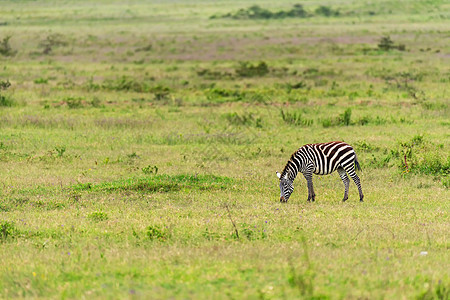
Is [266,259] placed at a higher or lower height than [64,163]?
higher

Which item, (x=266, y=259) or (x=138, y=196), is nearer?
(x=266, y=259)

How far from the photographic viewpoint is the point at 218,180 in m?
15.0

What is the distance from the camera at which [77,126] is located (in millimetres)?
22375

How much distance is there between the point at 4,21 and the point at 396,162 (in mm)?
88968

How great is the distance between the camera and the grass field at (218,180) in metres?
7.68

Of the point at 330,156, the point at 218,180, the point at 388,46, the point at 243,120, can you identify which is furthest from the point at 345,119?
the point at 388,46

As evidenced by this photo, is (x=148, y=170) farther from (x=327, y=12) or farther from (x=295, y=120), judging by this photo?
(x=327, y=12)

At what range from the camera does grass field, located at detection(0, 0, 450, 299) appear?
7.68 m

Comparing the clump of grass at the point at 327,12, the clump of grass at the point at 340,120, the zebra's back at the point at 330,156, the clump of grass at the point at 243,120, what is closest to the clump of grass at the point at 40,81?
the clump of grass at the point at 243,120

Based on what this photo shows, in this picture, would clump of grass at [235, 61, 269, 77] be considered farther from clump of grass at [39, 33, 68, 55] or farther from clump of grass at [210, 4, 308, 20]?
clump of grass at [210, 4, 308, 20]

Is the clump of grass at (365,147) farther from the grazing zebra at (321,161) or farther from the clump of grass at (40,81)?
the clump of grass at (40,81)

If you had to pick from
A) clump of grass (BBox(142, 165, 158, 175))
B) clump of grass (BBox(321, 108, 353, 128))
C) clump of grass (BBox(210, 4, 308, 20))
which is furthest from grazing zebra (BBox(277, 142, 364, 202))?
clump of grass (BBox(210, 4, 308, 20))

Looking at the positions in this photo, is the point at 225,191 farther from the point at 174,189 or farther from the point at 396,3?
the point at 396,3

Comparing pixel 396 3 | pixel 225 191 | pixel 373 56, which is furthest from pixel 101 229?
pixel 396 3
